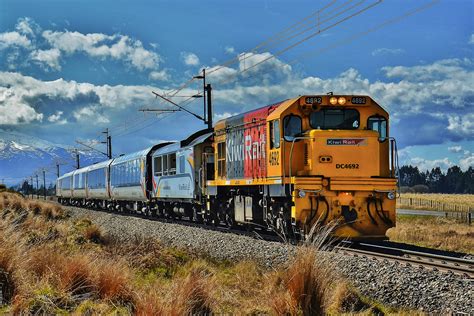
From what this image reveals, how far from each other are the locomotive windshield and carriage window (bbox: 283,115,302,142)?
14.7 inches

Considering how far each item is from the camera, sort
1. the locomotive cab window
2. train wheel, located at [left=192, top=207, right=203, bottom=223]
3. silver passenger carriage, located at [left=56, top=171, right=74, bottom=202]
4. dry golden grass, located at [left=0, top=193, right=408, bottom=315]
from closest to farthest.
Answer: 1. dry golden grass, located at [left=0, top=193, right=408, bottom=315]
2. train wheel, located at [left=192, top=207, right=203, bottom=223]
3. the locomotive cab window
4. silver passenger carriage, located at [left=56, top=171, right=74, bottom=202]

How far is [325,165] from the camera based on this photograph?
14664 millimetres

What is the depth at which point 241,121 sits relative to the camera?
18.9m

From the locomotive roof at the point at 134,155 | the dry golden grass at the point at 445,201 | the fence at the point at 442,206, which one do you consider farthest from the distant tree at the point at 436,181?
the locomotive roof at the point at 134,155

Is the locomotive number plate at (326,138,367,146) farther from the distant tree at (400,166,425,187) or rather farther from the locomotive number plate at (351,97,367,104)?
the distant tree at (400,166,425,187)

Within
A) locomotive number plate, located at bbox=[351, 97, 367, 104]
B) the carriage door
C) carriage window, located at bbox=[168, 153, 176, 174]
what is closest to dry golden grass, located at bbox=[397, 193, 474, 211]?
carriage window, located at bbox=[168, 153, 176, 174]

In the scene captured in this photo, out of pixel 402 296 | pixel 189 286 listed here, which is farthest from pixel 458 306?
pixel 189 286

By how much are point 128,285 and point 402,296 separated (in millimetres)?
4054

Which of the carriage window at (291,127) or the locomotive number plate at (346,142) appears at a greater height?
the carriage window at (291,127)

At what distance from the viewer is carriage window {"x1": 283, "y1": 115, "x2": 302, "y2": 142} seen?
15.4 m

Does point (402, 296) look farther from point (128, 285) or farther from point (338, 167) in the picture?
point (338, 167)

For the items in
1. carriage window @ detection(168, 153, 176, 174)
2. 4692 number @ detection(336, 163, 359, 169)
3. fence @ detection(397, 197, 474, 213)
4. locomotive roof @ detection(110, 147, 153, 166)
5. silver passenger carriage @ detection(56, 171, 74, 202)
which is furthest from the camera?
silver passenger carriage @ detection(56, 171, 74, 202)

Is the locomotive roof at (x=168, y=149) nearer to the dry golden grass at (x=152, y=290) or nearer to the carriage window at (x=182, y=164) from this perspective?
the carriage window at (x=182, y=164)

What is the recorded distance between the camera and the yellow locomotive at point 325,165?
14492mm
